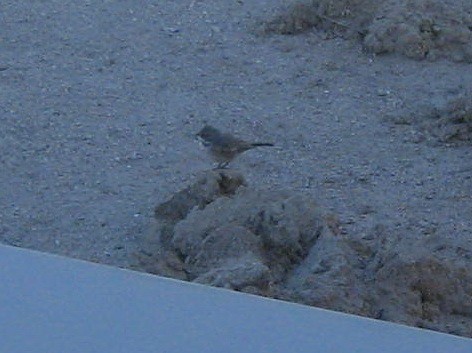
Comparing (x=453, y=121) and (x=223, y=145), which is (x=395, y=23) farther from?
(x=223, y=145)

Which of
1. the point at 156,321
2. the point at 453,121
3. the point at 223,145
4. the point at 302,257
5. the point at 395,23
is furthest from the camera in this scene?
the point at 395,23

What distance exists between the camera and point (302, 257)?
350cm

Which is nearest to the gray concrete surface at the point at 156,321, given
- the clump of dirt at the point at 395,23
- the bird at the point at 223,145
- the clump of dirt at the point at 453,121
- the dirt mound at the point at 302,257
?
the dirt mound at the point at 302,257

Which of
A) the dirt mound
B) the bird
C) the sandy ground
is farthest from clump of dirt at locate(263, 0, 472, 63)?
the dirt mound

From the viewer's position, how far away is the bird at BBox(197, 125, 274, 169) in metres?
4.38

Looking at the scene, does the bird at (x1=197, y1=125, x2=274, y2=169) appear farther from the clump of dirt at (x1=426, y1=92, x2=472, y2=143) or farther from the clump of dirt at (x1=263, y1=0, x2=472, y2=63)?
the clump of dirt at (x1=263, y1=0, x2=472, y2=63)

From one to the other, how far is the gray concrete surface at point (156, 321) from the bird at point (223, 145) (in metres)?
2.76

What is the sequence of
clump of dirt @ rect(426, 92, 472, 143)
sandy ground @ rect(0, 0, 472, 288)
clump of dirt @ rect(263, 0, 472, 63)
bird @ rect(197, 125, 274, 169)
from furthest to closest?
clump of dirt @ rect(263, 0, 472, 63)
clump of dirt @ rect(426, 92, 472, 143)
bird @ rect(197, 125, 274, 169)
sandy ground @ rect(0, 0, 472, 288)

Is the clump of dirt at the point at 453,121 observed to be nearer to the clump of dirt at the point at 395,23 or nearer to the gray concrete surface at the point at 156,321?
the clump of dirt at the point at 395,23

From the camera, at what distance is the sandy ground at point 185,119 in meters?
3.97

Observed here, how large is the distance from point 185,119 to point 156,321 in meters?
3.30

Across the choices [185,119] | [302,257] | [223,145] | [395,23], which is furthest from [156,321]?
[395,23]

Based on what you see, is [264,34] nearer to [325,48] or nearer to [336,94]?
[325,48]

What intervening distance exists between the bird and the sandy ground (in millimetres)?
46
